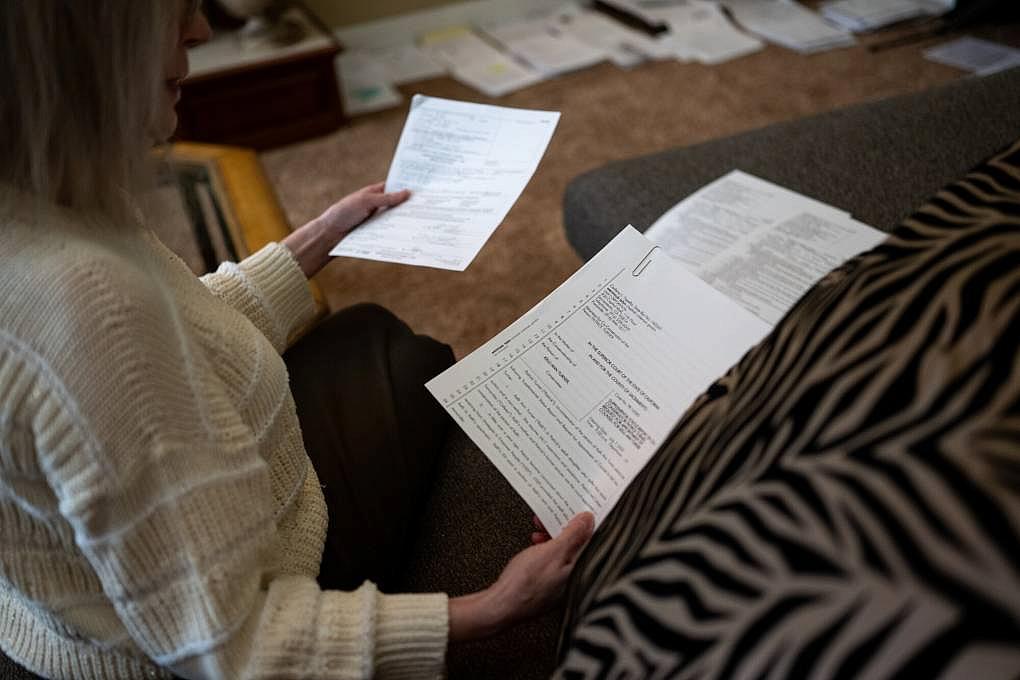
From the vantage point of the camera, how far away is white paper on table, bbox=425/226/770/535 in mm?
716

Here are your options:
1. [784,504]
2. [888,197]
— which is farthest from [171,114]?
[888,197]

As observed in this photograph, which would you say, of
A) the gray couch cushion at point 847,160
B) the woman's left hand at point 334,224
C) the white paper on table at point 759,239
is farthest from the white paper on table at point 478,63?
the woman's left hand at point 334,224

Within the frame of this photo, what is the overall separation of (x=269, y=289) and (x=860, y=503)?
2.36 ft

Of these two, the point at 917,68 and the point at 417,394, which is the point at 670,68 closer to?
the point at 917,68

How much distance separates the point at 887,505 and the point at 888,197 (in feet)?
2.93

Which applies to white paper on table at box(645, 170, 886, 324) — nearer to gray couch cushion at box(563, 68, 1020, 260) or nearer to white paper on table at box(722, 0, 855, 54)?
gray couch cushion at box(563, 68, 1020, 260)

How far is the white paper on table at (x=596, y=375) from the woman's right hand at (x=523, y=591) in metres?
0.04

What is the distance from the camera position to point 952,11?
2490mm

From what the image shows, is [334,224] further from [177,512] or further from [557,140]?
[557,140]

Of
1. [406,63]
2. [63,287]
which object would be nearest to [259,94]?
[406,63]

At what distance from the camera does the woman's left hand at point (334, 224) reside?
3.20 feet

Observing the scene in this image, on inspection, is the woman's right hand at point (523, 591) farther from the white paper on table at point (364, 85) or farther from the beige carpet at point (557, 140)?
the white paper on table at point (364, 85)

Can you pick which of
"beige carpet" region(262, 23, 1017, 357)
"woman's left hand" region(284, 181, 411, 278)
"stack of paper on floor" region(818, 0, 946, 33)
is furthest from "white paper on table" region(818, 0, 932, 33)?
"woman's left hand" region(284, 181, 411, 278)

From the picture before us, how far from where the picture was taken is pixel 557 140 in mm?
2184
